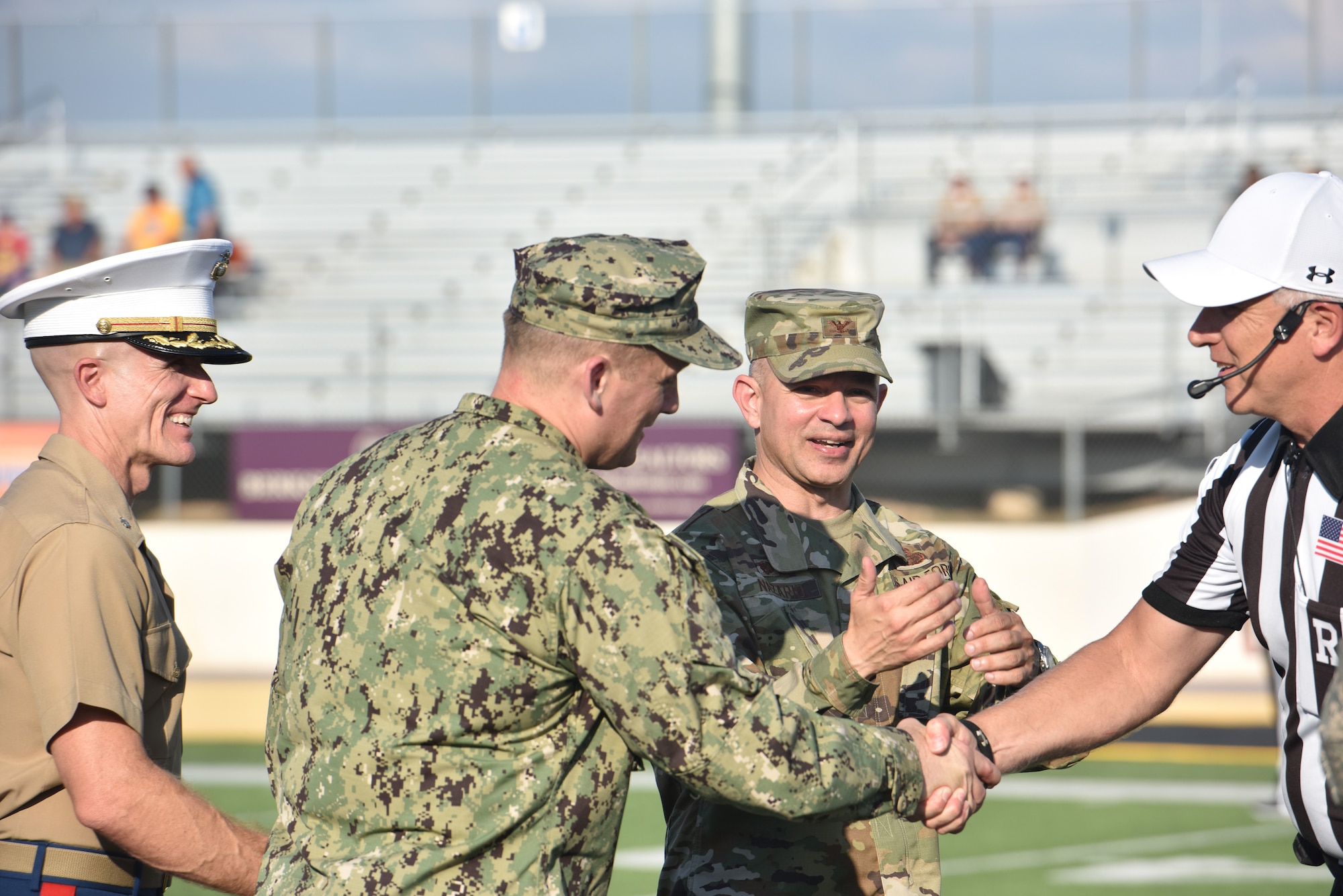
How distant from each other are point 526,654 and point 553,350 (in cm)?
54

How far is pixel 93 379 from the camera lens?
10.2 feet

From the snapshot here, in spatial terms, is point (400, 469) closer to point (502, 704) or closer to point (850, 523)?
point (502, 704)

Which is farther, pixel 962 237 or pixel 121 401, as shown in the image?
pixel 962 237

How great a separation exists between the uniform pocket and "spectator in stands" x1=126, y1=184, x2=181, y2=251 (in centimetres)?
1521

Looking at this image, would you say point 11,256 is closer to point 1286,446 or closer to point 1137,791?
point 1137,791

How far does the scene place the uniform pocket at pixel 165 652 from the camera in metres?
2.95

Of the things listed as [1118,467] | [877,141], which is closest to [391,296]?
[877,141]

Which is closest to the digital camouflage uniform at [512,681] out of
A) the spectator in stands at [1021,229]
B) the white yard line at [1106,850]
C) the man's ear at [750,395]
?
the man's ear at [750,395]

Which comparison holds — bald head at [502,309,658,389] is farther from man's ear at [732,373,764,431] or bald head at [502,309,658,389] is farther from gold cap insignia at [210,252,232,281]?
gold cap insignia at [210,252,232,281]

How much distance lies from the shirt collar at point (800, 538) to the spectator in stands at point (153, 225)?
15.2 m

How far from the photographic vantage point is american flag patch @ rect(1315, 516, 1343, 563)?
2893 millimetres

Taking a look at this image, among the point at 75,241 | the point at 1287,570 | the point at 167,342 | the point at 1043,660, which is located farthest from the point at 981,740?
the point at 75,241

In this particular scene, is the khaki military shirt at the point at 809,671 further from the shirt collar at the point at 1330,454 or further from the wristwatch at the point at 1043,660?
the shirt collar at the point at 1330,454

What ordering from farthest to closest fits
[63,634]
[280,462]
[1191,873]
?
1. [280,462]
2. [1191,873]
3. [63,634]
